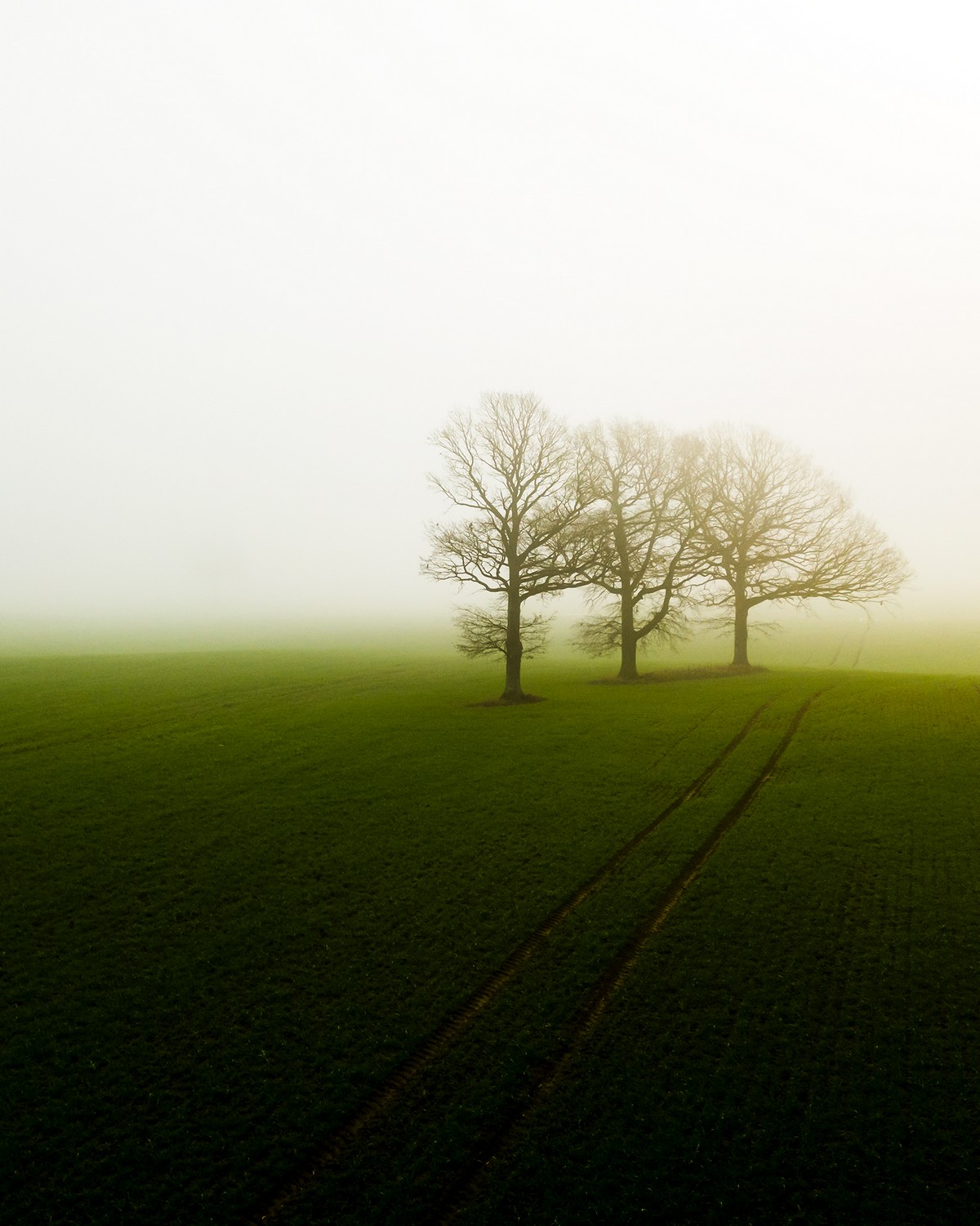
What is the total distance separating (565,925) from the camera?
14.0 m

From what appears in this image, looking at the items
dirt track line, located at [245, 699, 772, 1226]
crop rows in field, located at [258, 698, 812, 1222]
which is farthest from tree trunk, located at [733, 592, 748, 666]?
crop rows in field, located at [258, 698, 812, 1222]

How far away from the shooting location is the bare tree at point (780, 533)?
40.5m

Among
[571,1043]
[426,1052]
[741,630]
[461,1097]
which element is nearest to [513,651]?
[741,630]

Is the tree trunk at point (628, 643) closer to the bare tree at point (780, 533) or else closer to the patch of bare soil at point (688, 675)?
the patch of bare soil at point (688, 675)

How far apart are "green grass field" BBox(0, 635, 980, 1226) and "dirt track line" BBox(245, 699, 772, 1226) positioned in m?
0.05

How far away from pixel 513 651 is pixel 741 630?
59.0ft

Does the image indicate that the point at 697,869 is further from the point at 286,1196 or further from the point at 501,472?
the point at 501,472

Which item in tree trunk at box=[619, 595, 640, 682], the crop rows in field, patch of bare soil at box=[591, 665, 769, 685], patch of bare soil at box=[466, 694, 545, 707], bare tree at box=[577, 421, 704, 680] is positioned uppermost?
bare tree at box=[577, 421, 704, 680]

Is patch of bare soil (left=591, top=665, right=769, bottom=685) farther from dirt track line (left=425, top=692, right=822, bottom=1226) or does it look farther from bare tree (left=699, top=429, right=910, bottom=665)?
dirt track line (left=425, top=692, right=822, bottom=1226)

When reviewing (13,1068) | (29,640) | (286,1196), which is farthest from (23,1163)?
(29,640)

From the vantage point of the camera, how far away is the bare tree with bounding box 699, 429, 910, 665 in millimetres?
40531

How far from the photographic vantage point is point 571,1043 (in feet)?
35.2

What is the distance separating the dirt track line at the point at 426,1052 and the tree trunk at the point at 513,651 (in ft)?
58.4

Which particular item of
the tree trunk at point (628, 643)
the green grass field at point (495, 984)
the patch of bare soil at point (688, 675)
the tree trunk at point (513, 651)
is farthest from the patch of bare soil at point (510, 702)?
the green grass field at point (495, 984)
